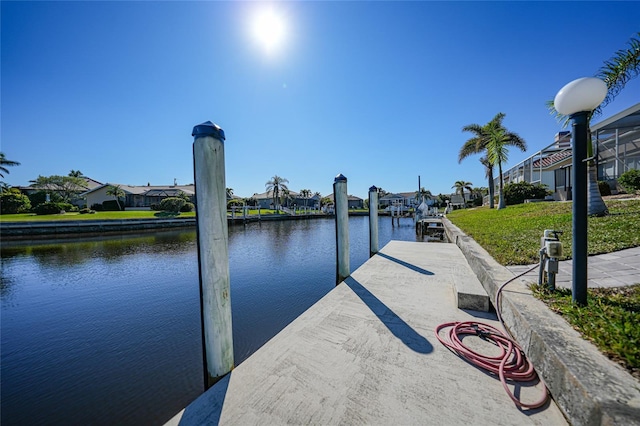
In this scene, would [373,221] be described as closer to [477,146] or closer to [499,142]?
[499,142]

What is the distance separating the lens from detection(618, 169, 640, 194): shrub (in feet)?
33.5

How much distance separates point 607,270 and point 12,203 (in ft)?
155

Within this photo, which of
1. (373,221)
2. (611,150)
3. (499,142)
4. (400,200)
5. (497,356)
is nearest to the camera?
(497,356)

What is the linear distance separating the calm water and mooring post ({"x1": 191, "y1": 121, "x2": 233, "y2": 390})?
128cm

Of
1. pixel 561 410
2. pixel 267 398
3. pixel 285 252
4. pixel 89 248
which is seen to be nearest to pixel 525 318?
pixel 561 410

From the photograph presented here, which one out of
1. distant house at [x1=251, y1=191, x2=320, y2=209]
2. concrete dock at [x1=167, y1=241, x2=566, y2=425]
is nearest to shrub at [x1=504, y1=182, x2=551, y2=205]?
concrete dock at [x1=167, y1=241, x2=566, y2=425]

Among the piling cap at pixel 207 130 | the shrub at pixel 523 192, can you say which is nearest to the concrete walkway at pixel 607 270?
the piling cap at pixel 207 130

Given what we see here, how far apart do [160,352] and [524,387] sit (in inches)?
190

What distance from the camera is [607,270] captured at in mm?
3420

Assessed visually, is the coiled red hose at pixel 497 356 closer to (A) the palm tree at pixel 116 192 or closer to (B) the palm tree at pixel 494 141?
(B) the palm tree at pixel 494 141

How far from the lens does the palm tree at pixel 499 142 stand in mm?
18047

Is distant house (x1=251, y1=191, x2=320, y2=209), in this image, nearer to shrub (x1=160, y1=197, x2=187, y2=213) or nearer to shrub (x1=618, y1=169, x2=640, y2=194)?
shrub (x1=160, y1=197, x2=187, y2=213)

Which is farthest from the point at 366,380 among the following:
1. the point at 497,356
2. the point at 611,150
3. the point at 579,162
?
the point at 611,150

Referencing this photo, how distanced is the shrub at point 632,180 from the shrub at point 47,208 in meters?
46.9
